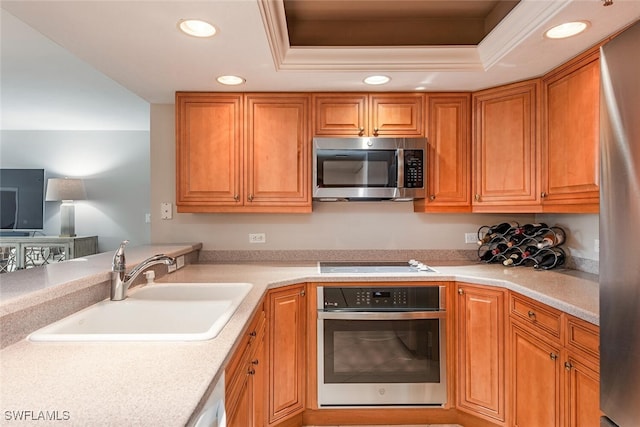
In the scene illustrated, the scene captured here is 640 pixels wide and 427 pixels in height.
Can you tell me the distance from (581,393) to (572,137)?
1.25 m

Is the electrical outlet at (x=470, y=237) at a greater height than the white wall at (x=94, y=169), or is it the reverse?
the white wall at (x=94, y=169)

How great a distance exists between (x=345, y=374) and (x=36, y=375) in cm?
160

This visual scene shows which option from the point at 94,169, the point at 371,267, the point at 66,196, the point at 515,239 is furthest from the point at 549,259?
the point at 94,169

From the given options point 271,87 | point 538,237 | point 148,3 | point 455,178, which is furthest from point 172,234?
point 538,237

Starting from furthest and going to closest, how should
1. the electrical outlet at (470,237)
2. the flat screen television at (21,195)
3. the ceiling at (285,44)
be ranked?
the flat screen television at (21,195)
the electrical outlet at (470,237)
the ceiling at (285,44)

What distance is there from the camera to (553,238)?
2324mm

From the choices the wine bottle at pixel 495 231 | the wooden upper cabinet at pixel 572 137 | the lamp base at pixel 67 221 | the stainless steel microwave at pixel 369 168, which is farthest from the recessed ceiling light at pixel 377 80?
the lamp base at pixel 67 221

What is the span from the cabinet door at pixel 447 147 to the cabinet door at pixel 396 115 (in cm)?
7

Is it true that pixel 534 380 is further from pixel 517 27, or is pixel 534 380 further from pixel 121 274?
pixel 121 274

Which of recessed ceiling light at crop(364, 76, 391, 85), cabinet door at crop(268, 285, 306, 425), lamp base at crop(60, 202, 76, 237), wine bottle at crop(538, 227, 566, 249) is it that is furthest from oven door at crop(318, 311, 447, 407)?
lamp base at crop(60, 202, 76, 237)

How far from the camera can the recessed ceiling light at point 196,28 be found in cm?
154

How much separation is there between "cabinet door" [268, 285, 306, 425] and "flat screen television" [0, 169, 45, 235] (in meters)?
4.67

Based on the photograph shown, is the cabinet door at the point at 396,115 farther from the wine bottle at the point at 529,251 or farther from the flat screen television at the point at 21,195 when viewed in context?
the flat screen television at the point at 21,195

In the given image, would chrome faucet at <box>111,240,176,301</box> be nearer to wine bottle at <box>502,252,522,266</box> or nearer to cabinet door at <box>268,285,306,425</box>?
cabinet door at <box>268,285,306,425</box>
